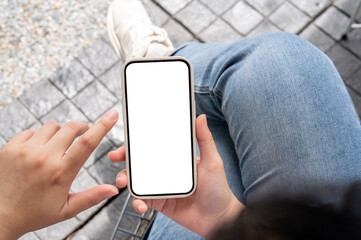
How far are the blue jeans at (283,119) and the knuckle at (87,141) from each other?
45 centimetres

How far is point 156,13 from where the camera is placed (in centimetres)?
187

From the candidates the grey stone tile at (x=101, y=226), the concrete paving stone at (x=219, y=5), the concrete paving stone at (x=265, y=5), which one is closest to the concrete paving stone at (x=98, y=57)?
the concrete paving stone at (x=219, y=5)

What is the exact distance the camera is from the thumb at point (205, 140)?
2.71 feet

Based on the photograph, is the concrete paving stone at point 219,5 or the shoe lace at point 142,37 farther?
the concrete paving stone at point 219,5

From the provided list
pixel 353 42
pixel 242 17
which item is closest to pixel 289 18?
pixel 242 17

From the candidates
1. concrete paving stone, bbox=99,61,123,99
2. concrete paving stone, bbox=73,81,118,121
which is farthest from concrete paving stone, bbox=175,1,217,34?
concrete paving stone, bbox=73,81,118,121

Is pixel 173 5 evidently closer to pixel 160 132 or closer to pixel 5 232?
pixel 160 132

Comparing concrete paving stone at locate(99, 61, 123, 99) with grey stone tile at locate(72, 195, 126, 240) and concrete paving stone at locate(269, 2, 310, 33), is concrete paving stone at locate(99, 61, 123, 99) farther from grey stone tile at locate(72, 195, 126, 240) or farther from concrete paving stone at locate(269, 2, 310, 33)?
concrete paving stone at locate(269, 2, 310, 33)

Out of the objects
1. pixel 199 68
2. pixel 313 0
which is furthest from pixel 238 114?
pixel 313 0

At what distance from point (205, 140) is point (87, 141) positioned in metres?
0.31

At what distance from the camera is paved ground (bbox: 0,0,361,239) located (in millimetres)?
1598

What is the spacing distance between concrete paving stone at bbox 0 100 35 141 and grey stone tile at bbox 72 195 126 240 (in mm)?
603

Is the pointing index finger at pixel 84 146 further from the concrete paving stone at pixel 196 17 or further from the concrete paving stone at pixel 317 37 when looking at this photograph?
the concrete paving stone at pixel 317 37

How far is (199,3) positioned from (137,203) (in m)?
1.40
